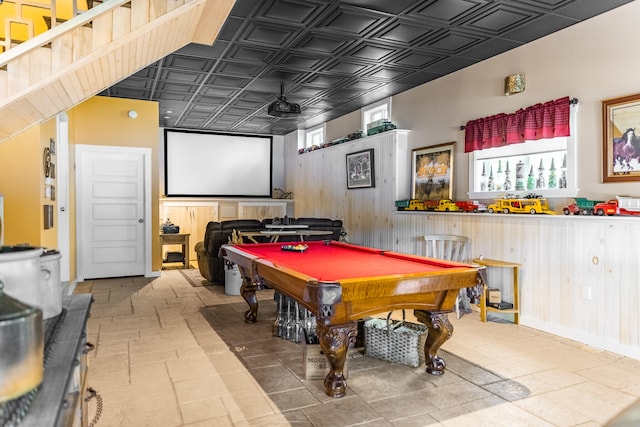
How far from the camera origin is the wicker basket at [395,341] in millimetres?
3184

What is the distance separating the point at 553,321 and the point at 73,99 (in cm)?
473

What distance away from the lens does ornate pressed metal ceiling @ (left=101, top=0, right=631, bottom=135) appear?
3775mm

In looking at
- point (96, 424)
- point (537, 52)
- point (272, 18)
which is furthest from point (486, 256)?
point (96, 424)

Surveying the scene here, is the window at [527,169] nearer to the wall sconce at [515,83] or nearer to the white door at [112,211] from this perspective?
the wall sconce at [515,83]

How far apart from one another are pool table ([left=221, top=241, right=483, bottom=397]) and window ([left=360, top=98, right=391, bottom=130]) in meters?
3.96

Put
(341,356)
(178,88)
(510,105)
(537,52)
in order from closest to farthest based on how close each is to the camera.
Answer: (341,356) < (537,52) < (510,105) < (178,88)

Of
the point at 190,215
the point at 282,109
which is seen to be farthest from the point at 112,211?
the point at 282,109

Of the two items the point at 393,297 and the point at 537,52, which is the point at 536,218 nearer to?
the point at 537,52

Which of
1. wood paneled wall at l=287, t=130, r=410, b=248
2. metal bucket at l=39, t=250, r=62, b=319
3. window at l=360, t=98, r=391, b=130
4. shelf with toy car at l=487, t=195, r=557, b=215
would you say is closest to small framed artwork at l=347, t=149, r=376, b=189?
wood paneled wall at l=287, t=130, r=410, b=248

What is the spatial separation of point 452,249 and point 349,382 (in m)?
2.77

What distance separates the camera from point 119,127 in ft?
22.1

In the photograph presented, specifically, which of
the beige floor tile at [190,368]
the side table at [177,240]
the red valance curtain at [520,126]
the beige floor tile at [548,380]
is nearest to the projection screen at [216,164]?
the side table at [177,240]

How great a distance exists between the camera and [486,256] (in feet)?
15.8

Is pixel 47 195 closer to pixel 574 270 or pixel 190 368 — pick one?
pixel 190 368
